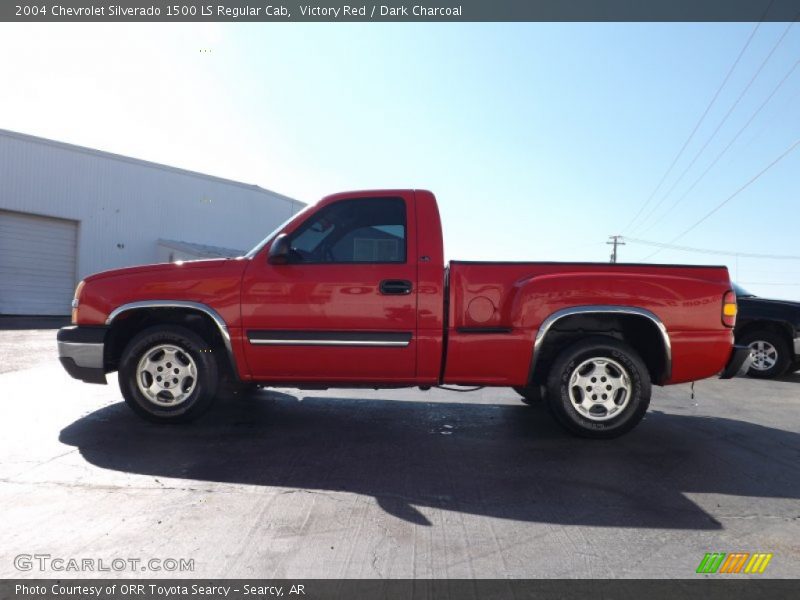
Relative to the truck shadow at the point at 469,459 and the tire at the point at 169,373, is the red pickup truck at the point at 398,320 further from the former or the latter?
the truck shadow at the point at 469,459

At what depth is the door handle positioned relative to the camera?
4031 mm

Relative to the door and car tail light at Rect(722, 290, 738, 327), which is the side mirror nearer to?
the door

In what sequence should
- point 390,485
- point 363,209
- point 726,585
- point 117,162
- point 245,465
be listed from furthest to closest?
1. point 117,162
2. point 363,209
3. point 245,465
4. point 390,485
5. point 726,585

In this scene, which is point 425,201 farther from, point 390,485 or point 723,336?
point 723,336

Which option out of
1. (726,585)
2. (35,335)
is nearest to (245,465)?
(726,585)

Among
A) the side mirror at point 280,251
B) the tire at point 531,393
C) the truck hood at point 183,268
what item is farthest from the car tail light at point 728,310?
the truck hood at point 183,268

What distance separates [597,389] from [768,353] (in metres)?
5.69

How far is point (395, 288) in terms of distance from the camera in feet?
13.2

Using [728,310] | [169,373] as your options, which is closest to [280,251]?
[169,373]

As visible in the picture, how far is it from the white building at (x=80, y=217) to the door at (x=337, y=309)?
826 inches

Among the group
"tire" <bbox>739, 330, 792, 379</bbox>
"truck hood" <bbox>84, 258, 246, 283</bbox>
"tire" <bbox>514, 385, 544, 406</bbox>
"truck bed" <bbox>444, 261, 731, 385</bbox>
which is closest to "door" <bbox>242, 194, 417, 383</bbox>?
"truck hood" <bbox>84, 258, 246, 283</bbox>

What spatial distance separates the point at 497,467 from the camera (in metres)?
3.48

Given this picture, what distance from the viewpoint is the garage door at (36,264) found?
19.9m

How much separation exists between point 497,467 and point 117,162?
25.4m
